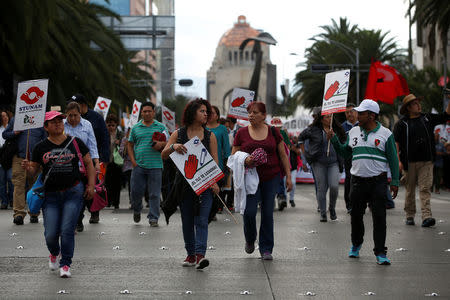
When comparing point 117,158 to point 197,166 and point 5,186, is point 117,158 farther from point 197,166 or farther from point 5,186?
point 197,166

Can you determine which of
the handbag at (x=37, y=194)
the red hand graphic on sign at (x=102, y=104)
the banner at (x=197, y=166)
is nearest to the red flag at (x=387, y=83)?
the red hand graphic on sign at (x=102, y=104)

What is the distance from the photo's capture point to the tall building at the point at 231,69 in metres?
153

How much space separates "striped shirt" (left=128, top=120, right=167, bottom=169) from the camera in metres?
12.3

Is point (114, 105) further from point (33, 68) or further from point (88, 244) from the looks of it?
point (88, 244)

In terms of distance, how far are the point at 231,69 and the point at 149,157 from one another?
143627mm

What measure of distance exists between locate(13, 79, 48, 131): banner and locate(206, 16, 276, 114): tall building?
117 metres

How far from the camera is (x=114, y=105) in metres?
35.1

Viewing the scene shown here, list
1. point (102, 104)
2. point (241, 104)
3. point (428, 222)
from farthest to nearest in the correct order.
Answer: point (102, 104) < point (241, 104) < point (428, 222)

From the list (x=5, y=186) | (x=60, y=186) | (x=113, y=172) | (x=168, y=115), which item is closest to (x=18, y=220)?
(x=113, y=172)

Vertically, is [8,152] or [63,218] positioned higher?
[8,152]

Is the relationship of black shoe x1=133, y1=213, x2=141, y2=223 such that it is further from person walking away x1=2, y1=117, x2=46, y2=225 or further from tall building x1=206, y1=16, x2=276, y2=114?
tall building x1=206, y1=16, x2=276, y2=114

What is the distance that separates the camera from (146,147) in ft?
40.3

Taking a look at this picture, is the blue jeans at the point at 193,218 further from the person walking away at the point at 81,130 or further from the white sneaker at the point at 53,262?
the person walking away at the point at 81,130

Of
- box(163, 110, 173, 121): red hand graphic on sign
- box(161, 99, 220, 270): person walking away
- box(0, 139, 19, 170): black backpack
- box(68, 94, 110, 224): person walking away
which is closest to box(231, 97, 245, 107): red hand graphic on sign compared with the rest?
box(163, 110, 173, 121): red hand graphic on sign
